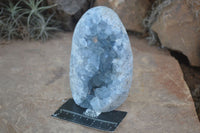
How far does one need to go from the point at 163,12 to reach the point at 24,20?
141cm

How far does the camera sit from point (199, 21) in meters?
2.34

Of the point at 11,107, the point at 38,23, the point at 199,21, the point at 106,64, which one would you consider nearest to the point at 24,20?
the point at 38,23

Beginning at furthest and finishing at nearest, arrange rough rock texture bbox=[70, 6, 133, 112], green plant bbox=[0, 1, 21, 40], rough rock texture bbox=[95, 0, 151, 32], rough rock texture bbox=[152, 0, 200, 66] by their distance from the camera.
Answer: rough rock texture bbox=[95, 0, 151, 32] < green plant bbox=[0, 1, 21, 40] < rough rock texture bbox=[152, 0, 200, 66] < rough rock texture bbox=[70, 6, 133, 112]

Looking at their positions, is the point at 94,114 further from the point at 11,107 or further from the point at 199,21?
the point at 199,21

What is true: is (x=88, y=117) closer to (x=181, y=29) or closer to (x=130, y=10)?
(x=181, y=29)

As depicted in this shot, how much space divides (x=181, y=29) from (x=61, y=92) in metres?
1.25

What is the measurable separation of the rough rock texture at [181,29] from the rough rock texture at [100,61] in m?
1.01

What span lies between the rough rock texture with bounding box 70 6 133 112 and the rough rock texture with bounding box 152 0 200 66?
1.01 meters

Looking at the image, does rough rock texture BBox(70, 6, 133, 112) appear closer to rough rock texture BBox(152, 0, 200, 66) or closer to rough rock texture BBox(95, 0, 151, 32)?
rough rock texture BBox(152, 0, 200, 66)

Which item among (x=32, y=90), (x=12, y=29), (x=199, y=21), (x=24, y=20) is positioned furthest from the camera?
(x=24, y=20)

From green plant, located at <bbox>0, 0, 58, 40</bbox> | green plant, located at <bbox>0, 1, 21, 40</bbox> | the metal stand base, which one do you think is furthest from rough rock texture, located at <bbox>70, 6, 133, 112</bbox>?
green plant, located at <bbox>0, 1, 21, 40</bbox>

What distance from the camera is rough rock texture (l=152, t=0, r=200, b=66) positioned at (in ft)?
7.75

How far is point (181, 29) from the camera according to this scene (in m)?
2.40

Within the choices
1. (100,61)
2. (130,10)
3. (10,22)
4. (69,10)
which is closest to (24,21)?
(10,22)
